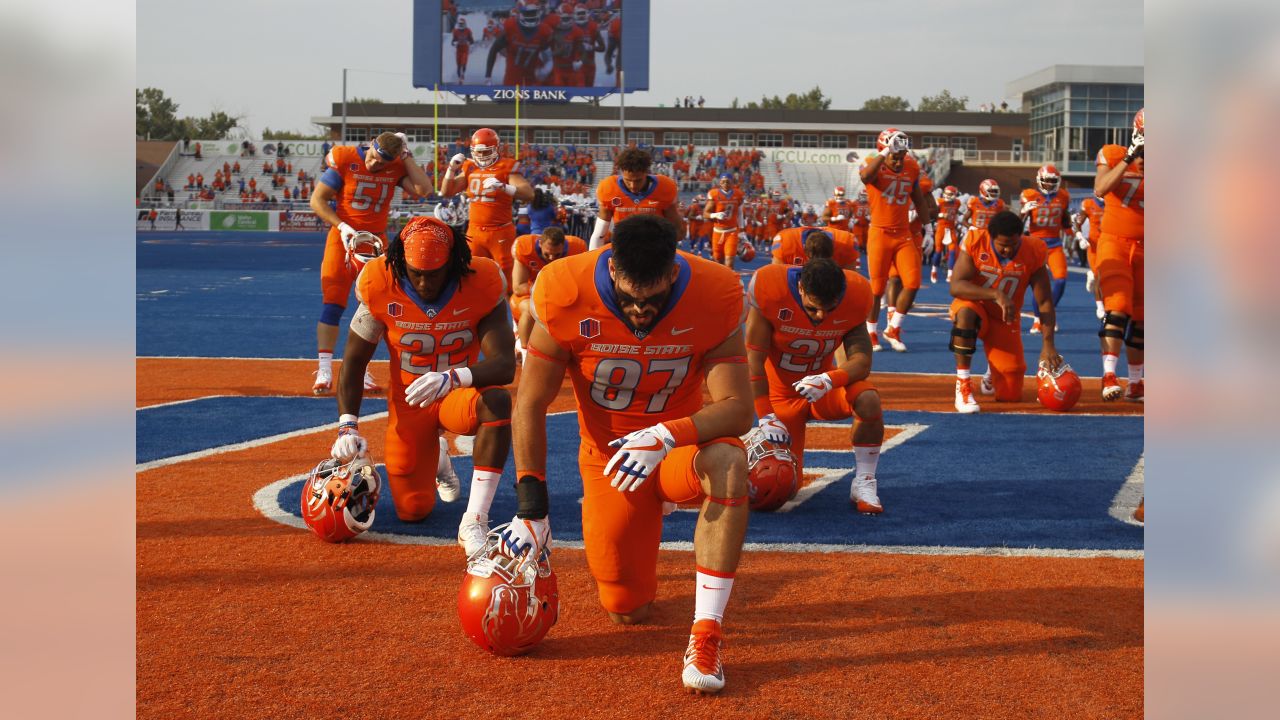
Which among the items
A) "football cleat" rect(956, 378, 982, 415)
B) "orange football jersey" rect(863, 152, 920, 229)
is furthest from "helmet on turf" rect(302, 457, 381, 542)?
"orange football jersey" rect(863, 152, 920, 229)

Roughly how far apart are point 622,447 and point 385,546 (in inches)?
79.1

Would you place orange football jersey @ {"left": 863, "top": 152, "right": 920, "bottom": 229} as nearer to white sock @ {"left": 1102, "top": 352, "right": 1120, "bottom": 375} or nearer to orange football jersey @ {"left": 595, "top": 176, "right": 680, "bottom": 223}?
white sock @ {"left": 1102, "top": 352, "right": 1120, "bottom": 375}

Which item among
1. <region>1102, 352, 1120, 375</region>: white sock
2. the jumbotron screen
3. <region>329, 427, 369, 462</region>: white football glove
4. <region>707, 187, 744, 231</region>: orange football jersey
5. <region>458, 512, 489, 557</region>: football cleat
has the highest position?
the jumbotron screen

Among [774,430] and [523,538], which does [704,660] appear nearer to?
[523,538]

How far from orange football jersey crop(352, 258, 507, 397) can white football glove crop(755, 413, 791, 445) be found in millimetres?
1512

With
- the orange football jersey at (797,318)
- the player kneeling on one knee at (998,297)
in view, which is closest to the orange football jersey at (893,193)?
the player kneeling on one knee at (998,297)

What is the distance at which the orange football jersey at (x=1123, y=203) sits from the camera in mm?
9570

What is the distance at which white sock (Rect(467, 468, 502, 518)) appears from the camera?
5.32 meters

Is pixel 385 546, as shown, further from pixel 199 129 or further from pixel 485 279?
pixel 199 129

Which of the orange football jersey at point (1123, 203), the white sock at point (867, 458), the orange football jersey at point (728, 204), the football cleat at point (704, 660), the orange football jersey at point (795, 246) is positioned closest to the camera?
the football cleat at point (704, 660)

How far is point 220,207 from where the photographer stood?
171ft

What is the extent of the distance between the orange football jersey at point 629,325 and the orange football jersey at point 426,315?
4.88ft

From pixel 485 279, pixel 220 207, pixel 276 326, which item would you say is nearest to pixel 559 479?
pixel 485 279

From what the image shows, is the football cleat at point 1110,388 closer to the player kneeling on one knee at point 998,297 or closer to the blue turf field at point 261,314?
the player kneeling on one knee at point 998,297
